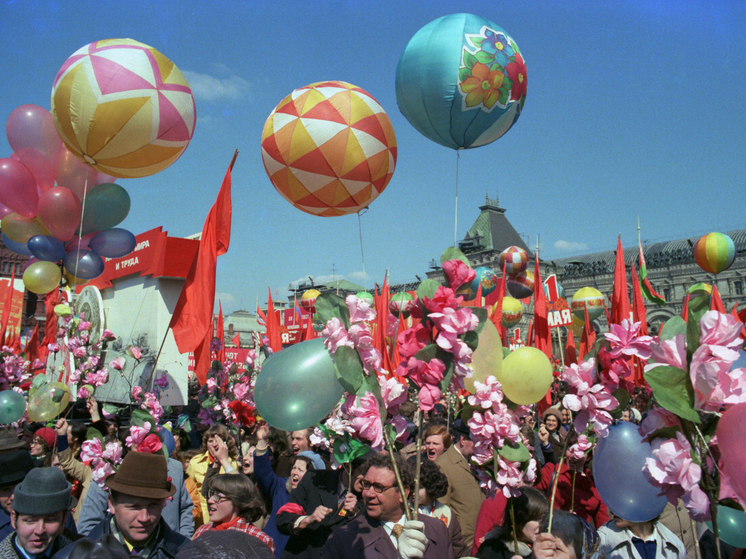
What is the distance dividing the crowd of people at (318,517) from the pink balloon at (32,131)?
421 cm

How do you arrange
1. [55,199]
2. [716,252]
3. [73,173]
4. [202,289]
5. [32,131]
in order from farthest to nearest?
[716,252], [73,173], [32,131], [55,199], [202,289]

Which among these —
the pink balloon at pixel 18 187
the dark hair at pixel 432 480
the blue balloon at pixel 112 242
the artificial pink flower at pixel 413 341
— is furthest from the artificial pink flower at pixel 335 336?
the pink balloon at pixel 18 187

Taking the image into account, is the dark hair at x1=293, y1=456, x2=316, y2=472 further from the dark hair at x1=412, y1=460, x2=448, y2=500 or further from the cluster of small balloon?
the cluster of small balloon

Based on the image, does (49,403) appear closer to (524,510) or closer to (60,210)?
(60,210)

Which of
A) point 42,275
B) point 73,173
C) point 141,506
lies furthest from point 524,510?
point 42,275

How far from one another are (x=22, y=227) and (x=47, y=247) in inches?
19.1

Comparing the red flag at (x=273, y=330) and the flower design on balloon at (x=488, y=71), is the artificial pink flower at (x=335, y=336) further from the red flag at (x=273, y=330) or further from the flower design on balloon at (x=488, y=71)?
the red flag at (x=273, y=330)

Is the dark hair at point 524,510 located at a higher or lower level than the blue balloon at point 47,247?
lower

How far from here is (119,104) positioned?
5.63 metres

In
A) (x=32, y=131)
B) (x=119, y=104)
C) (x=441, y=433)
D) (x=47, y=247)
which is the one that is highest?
(x=32, y=131)

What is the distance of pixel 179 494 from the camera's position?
15.0ft

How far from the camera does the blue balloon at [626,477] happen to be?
2869 mm

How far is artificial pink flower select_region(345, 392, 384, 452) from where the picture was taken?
7.38 ft

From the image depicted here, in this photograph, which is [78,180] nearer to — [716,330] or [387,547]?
[387,547]
